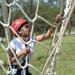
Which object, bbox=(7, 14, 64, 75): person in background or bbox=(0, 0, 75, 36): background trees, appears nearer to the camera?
bbox=(7, 14, 64, 75): person in background

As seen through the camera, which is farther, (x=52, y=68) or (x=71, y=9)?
(x=52, y=68)

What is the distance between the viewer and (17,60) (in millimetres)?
1677

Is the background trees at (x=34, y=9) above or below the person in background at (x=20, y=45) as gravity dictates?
below

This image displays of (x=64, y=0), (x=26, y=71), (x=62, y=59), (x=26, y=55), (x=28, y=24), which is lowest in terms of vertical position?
(x=62, y=59)

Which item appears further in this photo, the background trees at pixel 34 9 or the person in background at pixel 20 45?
the background trees at pixel 34 9

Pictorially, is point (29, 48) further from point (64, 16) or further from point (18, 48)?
point (64, 16)

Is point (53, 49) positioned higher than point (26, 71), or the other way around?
point (53, 49)

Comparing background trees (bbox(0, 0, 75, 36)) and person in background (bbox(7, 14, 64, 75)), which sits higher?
person in background (bbox(7, 14, 64, 75))

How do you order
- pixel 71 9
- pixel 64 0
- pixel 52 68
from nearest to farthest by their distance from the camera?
pixel 71 9
pixel 52 68
pixel 64 0

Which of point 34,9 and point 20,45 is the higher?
point 20,45

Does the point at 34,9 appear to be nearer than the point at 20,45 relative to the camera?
No

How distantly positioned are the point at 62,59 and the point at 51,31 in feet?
13.9

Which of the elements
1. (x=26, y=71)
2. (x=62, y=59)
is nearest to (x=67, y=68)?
(x=62, y=59)

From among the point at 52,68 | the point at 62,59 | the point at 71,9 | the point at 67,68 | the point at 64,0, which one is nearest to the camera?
the point at 71,9
